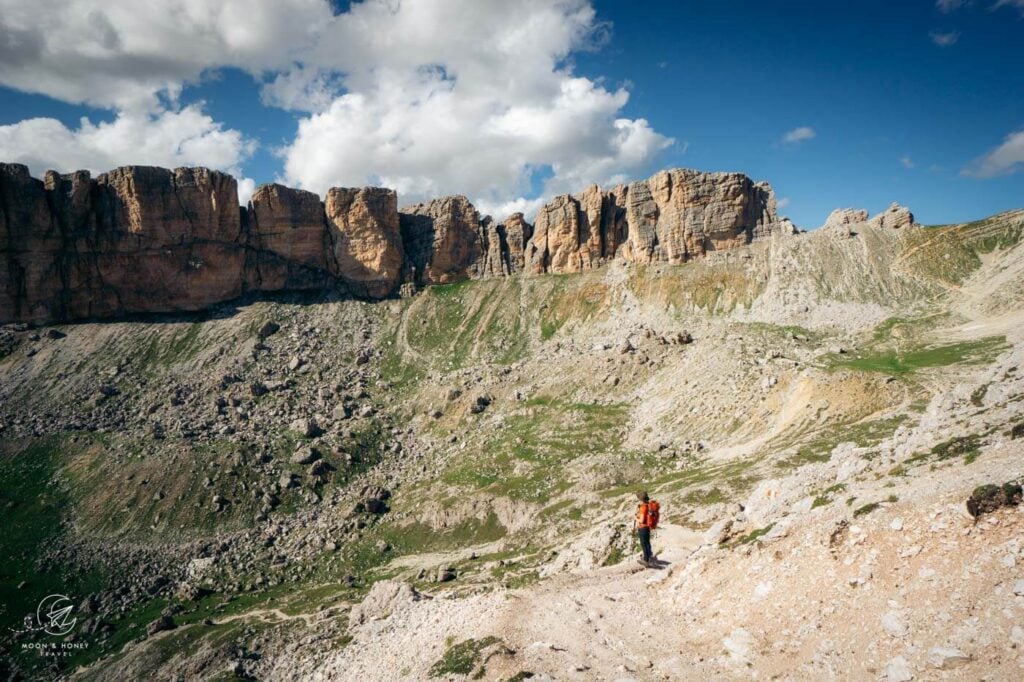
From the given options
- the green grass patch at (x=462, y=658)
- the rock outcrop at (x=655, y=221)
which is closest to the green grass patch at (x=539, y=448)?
the green grass patch at (x=462, y=658)

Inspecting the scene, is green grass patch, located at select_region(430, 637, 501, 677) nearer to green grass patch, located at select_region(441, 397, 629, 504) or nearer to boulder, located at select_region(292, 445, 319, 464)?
green grass patch, located at select_region(441, 397, 629, 504)

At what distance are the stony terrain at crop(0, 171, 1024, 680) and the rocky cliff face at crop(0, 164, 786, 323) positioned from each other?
96cm

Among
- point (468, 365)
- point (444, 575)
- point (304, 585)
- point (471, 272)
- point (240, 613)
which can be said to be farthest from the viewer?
point (471, 272)

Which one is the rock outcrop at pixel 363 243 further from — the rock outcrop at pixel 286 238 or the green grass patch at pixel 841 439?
the green grass patch at pixel 841 439

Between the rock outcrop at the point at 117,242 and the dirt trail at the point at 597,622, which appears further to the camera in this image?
the rock outcrop at the point at 117,242

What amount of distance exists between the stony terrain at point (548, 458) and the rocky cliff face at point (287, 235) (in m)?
0.96

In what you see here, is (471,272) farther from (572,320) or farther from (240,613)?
(240,613)

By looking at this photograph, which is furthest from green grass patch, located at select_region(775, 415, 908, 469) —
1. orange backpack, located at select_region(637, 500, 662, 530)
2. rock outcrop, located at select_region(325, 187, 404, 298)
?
rock outcrop, located at select_region(325, 187, 404, 298)

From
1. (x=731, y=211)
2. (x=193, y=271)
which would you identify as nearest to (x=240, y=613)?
(x=193, y=271)

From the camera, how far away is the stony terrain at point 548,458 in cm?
1508

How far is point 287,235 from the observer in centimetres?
10444

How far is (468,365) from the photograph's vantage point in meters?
86.4

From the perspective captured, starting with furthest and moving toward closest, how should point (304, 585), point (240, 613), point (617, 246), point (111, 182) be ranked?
point (617, 246) → point (111, 182) → point (304, 585) → point (240, 613)

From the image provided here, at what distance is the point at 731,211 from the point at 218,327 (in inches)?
3654
